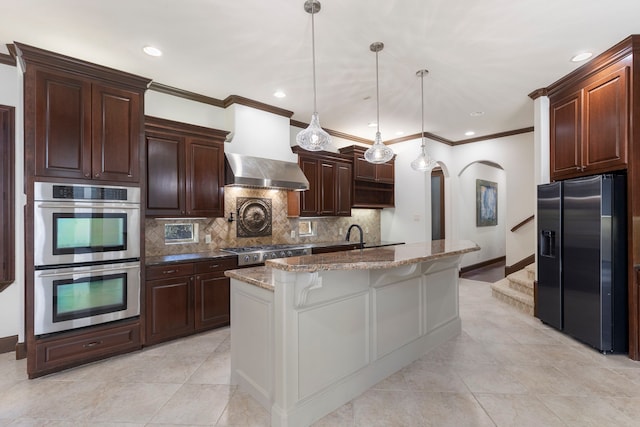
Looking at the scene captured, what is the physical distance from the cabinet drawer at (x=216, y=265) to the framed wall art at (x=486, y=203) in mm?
6000

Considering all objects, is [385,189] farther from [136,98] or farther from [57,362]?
[57,362]

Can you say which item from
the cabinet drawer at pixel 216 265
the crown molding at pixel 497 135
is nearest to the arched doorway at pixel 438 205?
the crown molding at pixel 497 135

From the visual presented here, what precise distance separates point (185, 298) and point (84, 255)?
1.05m

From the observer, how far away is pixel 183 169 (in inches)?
141

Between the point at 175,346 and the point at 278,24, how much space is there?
326 cm

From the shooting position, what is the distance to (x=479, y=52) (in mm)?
2930

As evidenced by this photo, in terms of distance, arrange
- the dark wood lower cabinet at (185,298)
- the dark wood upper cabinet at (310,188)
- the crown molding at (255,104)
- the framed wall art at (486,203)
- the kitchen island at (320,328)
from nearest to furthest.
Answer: the kitchen island at (320,328)
the dark wood lower cabinet at (185,298)
the crown molding at (255,104)
the dark wood upper cabinet at (310,188)
the framed wall art at (486,203)

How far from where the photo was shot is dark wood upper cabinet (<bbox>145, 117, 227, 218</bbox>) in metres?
3.37

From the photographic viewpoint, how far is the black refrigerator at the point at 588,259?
292cm

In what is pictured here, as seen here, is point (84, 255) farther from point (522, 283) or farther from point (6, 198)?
point (522, 283)

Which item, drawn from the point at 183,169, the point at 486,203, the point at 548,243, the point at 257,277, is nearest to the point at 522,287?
the point at 548,243

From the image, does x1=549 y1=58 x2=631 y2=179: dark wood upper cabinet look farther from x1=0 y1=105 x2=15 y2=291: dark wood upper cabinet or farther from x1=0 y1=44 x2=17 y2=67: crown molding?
x1=0 y1=105 x2=15 y2=291: dark wood upper cabinet

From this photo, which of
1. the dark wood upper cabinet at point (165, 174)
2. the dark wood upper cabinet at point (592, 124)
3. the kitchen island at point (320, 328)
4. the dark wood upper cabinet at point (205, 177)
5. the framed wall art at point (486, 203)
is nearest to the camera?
the kitchen island at point (320, 328)

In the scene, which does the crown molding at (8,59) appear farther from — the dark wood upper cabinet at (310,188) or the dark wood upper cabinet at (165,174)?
the dark wood upper cabinet at (310,188)
